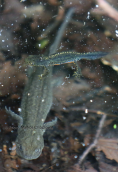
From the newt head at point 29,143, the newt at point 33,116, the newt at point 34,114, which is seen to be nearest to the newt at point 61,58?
the newt at point 34,114

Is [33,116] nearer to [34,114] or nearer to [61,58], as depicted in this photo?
[34,114]

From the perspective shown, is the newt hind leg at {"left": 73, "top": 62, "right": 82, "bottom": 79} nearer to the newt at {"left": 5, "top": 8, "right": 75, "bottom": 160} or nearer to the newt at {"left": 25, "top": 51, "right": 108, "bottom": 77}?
the newt at {"left": 25, "top": 51, "right": 108, "bottom": 77}

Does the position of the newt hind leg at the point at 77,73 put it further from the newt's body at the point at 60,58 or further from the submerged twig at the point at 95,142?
the submerged twig at the point at 95,142

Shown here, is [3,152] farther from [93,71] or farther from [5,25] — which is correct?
[5,25]

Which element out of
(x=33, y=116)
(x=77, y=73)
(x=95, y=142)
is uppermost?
(x=77, y=73)

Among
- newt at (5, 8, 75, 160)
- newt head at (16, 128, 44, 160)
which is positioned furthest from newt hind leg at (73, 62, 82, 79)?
newt head at (16, 128, 44, 160)

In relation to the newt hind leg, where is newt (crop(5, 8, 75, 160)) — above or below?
below

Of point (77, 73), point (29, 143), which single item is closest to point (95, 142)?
point (29, 143)

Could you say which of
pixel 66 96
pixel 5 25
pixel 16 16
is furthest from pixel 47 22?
pixel 66 96
